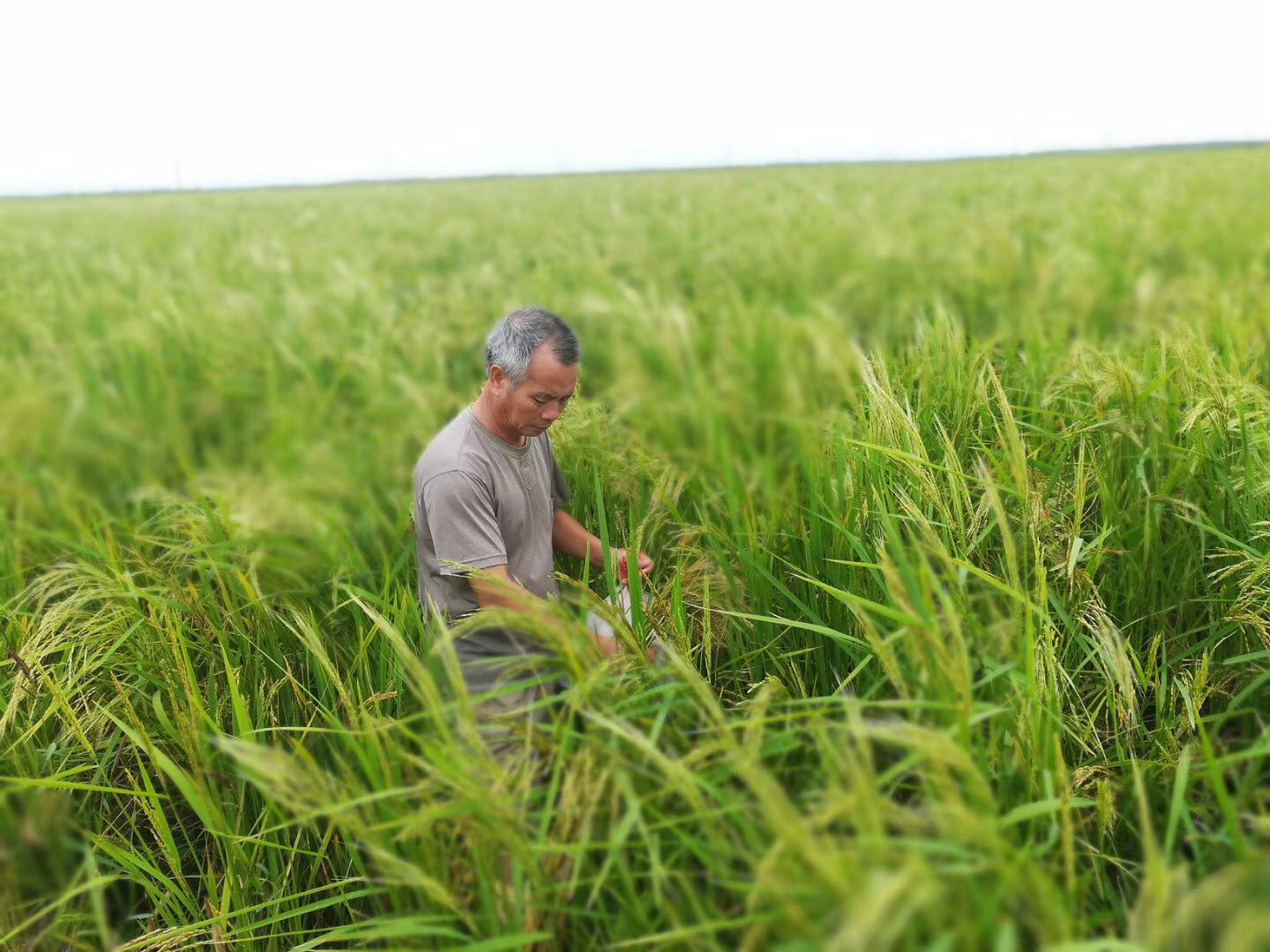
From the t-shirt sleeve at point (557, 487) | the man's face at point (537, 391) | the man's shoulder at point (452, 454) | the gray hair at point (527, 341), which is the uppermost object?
the gray hair at point (527, 341)

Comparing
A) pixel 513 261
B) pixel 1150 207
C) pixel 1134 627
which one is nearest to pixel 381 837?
pixel 1134 627

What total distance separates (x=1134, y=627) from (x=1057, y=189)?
11.3 m

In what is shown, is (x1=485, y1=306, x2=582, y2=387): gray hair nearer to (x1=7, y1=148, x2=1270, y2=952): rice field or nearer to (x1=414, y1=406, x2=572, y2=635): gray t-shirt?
(x1=414, y1=406, x2=572, y2=635): gray t-shirt

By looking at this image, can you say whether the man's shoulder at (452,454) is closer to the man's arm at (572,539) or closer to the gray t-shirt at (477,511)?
the gray t-shirt at (477,511)

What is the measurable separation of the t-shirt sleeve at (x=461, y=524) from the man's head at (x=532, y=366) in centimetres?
17

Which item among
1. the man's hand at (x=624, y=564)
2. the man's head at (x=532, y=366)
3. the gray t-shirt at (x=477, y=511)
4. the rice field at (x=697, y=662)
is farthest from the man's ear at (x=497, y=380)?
the man's hand at (x=624, y=564)

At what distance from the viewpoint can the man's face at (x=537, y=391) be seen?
169 cm

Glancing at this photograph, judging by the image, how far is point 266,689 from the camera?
1813mm

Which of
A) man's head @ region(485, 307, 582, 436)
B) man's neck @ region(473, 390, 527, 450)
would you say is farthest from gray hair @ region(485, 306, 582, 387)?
man's neck @ region(473, 390, 527, 450)

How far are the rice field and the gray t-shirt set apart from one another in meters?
0.13

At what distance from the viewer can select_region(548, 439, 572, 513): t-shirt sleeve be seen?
210cm

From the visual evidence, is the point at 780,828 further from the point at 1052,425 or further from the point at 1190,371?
the point at 1052,425

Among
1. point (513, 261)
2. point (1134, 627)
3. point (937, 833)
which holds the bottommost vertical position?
point (1134, 627)

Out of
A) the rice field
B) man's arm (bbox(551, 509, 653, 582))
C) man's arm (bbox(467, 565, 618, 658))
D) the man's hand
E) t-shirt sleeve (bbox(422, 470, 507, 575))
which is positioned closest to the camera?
the rice field
